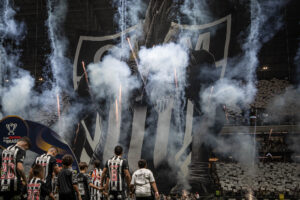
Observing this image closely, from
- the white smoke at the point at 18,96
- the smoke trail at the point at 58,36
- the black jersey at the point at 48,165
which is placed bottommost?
the black jersey at the point at 48,165

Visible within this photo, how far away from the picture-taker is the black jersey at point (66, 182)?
3.96 metres

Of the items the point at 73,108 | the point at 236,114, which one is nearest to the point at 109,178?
the point at 73,108

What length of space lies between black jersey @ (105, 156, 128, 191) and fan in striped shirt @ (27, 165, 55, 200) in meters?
1.03

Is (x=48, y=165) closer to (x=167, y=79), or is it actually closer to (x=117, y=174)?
(x=117, y=174)

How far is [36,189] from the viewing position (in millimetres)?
3602

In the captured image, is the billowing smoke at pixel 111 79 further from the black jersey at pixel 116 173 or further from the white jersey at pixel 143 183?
the white jersey at pixel 143 183

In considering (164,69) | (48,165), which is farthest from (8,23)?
(48,165)

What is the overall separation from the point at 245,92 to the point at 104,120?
294 inches

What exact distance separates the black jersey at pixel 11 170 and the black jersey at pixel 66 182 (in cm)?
52

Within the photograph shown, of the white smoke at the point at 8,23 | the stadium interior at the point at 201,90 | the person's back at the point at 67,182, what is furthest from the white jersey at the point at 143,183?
the white smoke at the point at 8,23

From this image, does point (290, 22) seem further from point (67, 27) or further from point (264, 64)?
point (67, 27)

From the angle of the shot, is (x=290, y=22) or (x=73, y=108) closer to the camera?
(x=73, y=108)

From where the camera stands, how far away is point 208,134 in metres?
11.5

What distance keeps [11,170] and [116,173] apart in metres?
1.44
